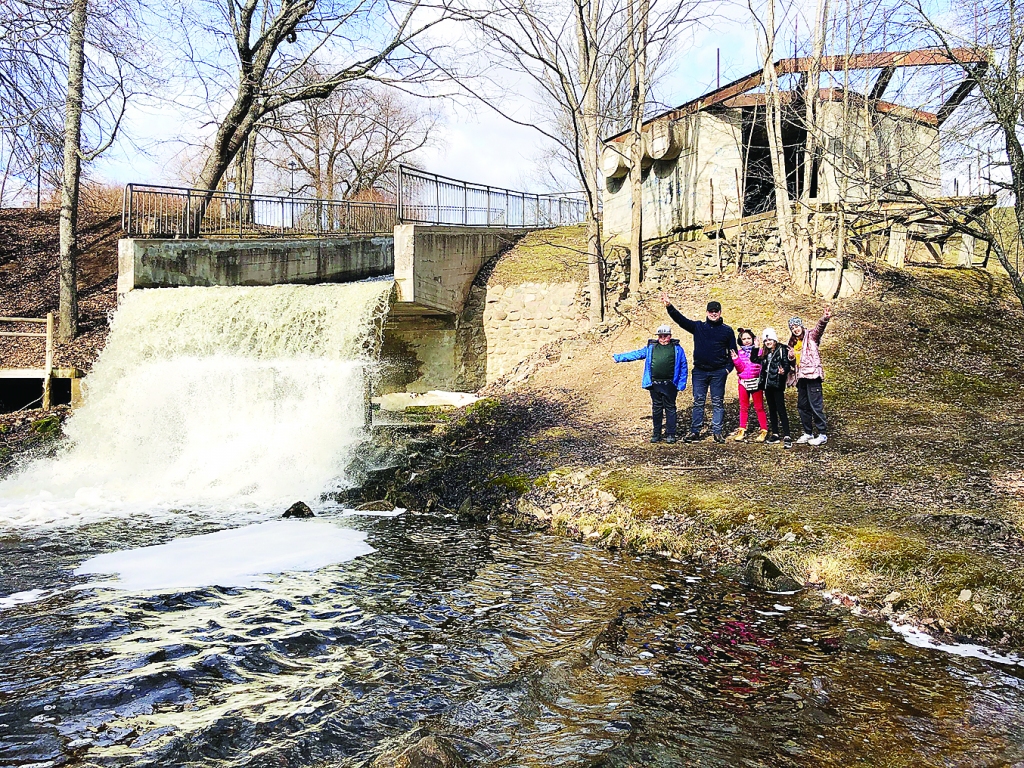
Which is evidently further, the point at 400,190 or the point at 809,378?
the point at 400,190

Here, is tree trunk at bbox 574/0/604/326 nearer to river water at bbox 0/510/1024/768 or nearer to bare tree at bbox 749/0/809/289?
bare tree at bbox 749/0/809/289

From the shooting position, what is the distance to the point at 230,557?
7.54 metres

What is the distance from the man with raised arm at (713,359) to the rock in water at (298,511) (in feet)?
17.5

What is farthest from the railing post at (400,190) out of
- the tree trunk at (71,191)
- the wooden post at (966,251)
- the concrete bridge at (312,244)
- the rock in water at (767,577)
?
the rock in water at (767,577)

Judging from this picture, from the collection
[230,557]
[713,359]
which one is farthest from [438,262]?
[230,557]

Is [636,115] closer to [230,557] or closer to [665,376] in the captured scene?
[665,376]

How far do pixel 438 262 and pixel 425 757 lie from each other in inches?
604

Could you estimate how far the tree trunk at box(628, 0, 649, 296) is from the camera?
1745 centimetres

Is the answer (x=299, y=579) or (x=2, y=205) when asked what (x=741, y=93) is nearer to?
(x=299, y=579)

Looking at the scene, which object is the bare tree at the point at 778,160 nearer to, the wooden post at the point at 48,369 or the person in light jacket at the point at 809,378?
the person in light jacket at the point at 809,378

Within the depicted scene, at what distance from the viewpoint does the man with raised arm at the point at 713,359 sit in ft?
34.5

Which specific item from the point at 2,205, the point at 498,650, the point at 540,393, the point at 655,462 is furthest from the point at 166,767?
the point at 2,205

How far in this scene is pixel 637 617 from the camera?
582cm

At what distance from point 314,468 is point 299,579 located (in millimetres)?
5266
